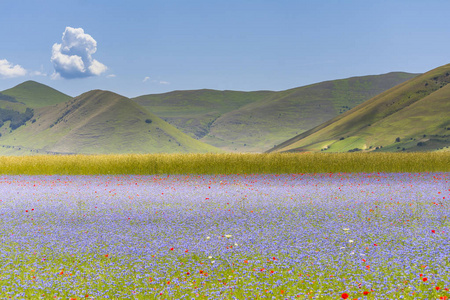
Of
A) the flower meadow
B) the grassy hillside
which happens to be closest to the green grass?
the flower meadow

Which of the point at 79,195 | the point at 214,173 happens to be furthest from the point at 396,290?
the point at 214,173

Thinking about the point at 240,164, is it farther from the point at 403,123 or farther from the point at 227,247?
the point at 403,123

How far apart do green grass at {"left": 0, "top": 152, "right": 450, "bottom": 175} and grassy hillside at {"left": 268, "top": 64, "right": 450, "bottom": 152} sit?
104614 millimetres

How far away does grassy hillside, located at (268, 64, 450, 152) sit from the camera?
142000 millimetres

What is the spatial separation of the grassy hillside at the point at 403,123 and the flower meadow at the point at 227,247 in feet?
418

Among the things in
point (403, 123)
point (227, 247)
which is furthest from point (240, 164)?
point (403, 123)

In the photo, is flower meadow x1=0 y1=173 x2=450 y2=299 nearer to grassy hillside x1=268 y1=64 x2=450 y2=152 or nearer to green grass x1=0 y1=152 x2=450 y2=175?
green grass x1=0 y1=152 x2=450 y2=175

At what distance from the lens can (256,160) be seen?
34.2m

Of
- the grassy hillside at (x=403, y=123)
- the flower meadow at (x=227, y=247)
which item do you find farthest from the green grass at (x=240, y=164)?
the grassy hillside at (x=403, y=123)

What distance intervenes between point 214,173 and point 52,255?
2283cm

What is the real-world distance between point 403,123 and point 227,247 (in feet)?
542

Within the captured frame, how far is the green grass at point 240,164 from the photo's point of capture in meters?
33.2

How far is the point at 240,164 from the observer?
3341 cm

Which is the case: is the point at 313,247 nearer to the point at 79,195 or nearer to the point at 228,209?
the point at 228,209
